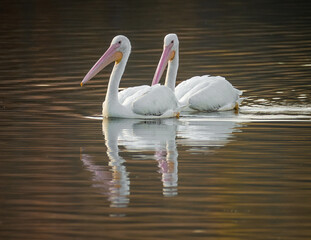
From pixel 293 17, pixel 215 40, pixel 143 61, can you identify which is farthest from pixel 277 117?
pixel 293 17

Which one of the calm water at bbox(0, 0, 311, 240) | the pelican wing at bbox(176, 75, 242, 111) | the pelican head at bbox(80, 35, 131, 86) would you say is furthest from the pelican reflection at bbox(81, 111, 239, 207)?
the pelican head at bbox(80, 35, 131, 86)

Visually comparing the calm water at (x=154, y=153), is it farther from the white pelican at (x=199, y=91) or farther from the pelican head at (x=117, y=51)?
the pelican head at (x=117, y=51)

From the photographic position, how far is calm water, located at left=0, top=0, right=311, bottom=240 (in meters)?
6.98

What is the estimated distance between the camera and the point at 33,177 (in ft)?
28.1

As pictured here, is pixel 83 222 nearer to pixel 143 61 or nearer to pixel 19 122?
pixel 19 122

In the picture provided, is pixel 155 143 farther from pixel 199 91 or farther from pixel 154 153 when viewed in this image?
pixel 199 91

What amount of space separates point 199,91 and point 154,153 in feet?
10.2

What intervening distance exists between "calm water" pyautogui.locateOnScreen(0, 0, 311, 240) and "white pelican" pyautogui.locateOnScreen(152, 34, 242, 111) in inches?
6.8

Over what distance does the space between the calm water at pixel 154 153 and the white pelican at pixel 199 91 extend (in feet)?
0.57

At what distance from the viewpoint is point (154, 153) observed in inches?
380

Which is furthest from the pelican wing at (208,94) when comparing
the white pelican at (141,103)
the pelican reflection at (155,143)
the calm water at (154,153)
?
the white pelican at (141,103)

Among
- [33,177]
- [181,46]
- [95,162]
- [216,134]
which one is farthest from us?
[181,46]

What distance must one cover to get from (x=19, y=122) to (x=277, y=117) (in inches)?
115

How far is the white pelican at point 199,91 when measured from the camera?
492 inches
